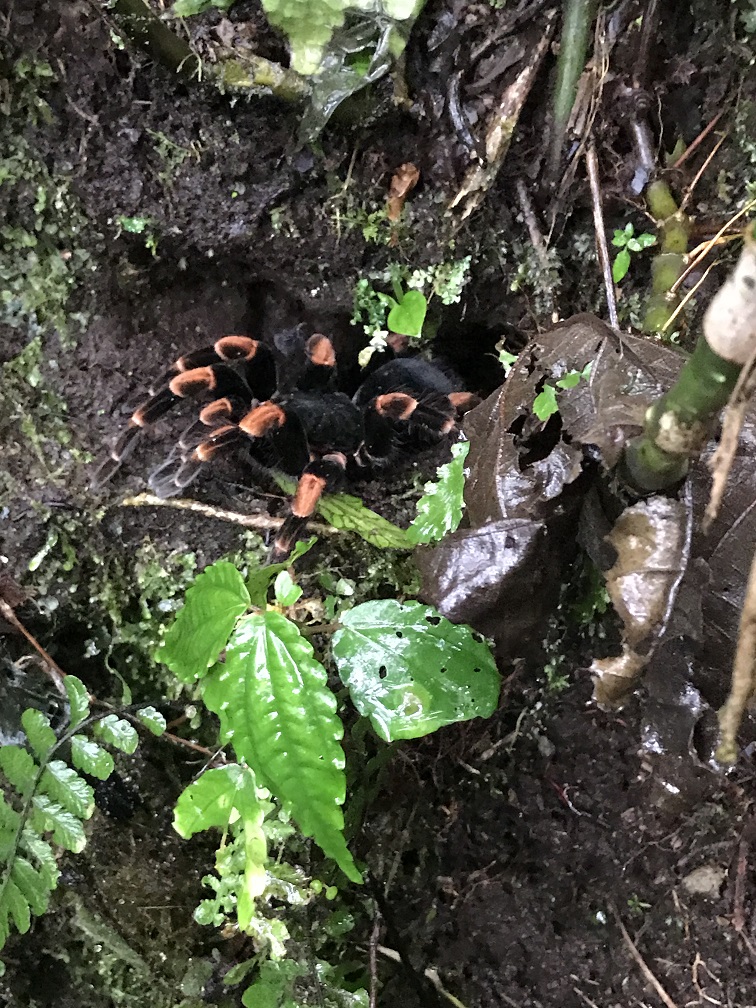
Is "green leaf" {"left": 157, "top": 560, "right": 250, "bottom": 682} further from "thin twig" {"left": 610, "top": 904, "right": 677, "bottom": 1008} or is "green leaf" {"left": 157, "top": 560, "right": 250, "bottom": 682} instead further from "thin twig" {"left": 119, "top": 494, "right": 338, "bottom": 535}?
"thin twig" {"left": 610, "top": 904, "right": 677, "bottom": 1008}

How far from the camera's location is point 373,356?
2.28 metres

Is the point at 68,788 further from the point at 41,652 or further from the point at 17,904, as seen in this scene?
the point at 41,652

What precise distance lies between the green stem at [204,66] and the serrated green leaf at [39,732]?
56.9 inches

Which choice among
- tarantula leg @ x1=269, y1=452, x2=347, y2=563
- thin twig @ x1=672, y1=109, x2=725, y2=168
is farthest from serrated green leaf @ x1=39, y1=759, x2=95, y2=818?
thin twig @ x1=672, y1=109, x2=725, y2=168

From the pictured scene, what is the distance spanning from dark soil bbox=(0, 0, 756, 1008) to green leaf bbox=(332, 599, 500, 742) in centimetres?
47

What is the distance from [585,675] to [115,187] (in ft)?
5.29

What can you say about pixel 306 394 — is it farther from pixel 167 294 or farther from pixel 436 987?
pixel 436 987

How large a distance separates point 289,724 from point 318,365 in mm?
1214

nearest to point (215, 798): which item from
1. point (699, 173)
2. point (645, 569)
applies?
point (645, 569)

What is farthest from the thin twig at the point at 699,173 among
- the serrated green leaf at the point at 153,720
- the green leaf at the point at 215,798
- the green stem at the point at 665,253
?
the serrated green leaf at the point at 153,720

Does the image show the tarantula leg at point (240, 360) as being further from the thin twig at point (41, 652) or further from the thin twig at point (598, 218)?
the thin twig at point (598, 218)

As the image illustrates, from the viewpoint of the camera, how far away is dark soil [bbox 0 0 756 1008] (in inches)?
63.7

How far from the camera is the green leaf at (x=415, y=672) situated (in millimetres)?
Answer: 1365

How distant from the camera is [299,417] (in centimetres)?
212
